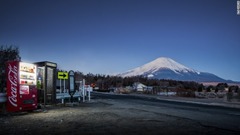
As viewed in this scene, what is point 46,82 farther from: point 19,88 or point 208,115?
point 208,115

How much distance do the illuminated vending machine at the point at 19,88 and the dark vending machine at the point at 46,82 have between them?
4.11 metres

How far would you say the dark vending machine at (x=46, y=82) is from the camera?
2138cm

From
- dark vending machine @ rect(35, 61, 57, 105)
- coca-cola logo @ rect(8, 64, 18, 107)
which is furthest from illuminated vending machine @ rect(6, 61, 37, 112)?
dark vending machine @ rect(35, 61, 57, 105)

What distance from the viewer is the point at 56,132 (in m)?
9.63

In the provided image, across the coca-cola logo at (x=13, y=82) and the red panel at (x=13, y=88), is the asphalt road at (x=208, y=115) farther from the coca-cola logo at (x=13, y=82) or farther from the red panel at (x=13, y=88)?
the coca-cola logo at (x=13, y=82)

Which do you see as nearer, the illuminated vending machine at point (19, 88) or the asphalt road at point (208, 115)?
the asphalt road at point (208, 115)

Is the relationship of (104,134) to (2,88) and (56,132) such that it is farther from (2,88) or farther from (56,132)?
(2,88)

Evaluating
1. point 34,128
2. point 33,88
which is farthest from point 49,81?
point 34,128

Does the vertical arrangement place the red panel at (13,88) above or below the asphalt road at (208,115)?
above

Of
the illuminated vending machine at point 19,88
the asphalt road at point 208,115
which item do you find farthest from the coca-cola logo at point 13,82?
the asphalt road at point 208,115

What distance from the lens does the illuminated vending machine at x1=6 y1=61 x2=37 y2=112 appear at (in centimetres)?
1605

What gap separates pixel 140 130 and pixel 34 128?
4.21m

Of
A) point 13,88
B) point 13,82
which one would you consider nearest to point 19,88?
point 13,88

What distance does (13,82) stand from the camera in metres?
16.2
